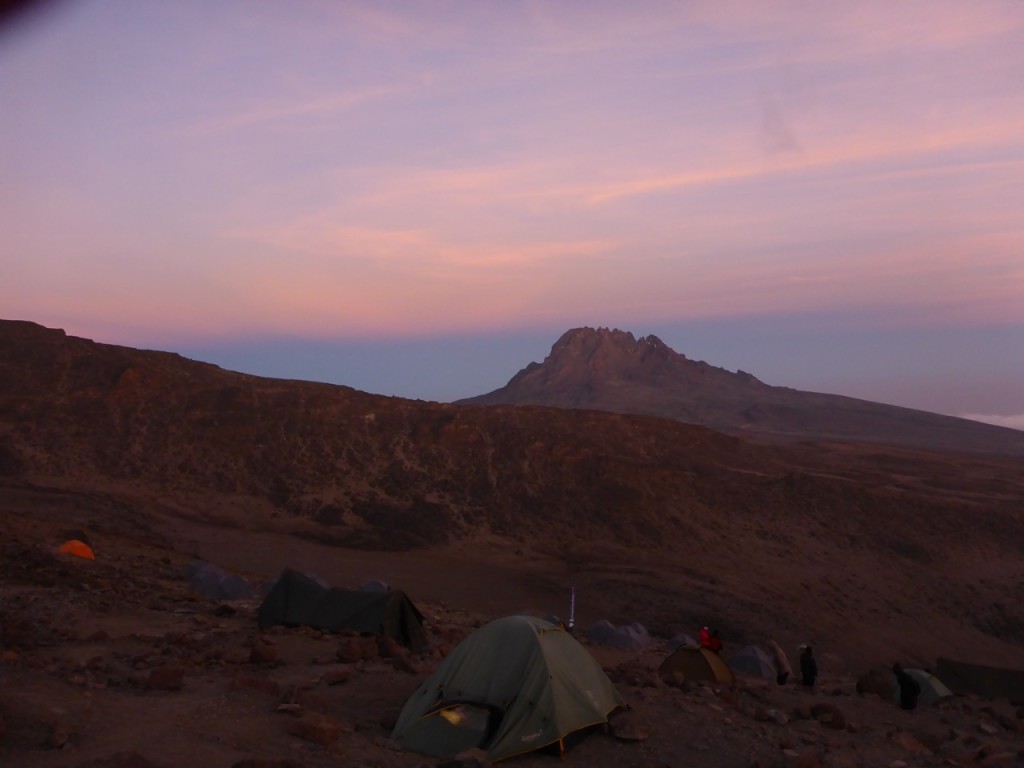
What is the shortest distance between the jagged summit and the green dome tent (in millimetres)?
83754

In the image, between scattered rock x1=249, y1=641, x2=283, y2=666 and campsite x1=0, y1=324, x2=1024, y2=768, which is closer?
campsite x1=0, y1=324, x2=1024, y2=768

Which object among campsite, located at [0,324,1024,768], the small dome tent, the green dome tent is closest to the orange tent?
campsite, located at [0,324,1024,768]

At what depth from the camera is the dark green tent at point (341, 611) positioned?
16844 millimetres

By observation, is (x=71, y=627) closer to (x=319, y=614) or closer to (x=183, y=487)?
(x=319, y=614)

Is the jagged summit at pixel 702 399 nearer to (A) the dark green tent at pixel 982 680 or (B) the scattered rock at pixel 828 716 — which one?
(A) the dark green tent at pixel 982 680

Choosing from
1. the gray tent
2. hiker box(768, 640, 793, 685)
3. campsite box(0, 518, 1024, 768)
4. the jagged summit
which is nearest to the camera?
campsite box(0, 518, 1024, 768)

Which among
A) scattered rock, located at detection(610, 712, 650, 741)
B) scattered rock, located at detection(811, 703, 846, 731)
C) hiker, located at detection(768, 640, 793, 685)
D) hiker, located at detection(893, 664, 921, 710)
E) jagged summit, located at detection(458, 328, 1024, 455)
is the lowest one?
hiker, located at detection(768, 640, 793, 685)

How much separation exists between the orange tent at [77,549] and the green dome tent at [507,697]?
44.9ft

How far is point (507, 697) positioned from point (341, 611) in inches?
286

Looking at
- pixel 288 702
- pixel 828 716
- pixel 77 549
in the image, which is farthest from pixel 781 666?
pixel 77 549

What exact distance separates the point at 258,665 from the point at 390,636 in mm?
2927

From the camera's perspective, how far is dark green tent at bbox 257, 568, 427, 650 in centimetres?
1684

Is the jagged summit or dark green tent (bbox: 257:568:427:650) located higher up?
the jagged summit

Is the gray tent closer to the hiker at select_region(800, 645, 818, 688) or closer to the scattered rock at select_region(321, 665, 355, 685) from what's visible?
the scattered rock at select_region(321, 665, 355, 685)
